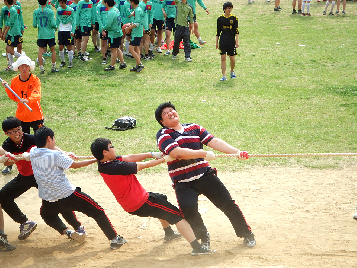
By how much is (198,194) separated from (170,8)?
36.6 feet

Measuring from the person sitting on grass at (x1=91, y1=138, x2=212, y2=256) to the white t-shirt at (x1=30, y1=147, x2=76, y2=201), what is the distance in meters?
0.45

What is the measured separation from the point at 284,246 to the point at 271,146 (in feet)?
11.6

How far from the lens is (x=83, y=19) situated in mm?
14242

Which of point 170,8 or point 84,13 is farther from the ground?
point 170,8

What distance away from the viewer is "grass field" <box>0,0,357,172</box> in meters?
9.27

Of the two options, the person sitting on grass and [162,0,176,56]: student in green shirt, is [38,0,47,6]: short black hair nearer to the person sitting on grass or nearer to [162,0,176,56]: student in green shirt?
[162,0,176,56]: student in green shirt

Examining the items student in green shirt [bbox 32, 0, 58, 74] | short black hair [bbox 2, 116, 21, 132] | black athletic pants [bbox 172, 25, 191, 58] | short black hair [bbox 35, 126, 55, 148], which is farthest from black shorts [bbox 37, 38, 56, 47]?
short black hair [bbox 35, 126, 55, 148]

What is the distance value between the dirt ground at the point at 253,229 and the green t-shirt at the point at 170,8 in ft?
29.1

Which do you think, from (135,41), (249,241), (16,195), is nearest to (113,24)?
(135,41)

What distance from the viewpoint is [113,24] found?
13141 mm

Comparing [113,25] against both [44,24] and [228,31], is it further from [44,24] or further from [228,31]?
[228,31]

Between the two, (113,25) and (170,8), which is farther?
(170,8)

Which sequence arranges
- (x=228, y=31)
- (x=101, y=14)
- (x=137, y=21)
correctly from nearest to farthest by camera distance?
(x=228, y=31)
(x=137, y=21)
(x=101, y=14)

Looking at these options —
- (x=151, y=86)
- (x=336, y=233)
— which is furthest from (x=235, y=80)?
(x=336, y=233)
